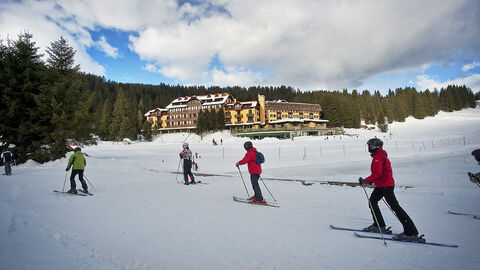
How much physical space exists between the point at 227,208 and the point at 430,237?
4.99 m

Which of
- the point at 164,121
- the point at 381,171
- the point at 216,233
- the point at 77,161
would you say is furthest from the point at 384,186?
the point at 164,121

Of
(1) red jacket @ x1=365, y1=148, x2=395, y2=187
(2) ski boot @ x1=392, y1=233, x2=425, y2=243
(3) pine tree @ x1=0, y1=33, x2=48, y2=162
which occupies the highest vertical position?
(3) pine tree @ x1=0, y1=33, x2=48, y2=162

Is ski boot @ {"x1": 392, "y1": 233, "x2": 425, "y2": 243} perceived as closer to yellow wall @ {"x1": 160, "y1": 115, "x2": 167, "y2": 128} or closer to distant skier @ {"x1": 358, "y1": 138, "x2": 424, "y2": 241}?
distant skier @ {"x1": 358, "y1": 138, "x2": 424, "y2": 241}

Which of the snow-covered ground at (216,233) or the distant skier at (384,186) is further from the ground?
the distant skier at (384,186)

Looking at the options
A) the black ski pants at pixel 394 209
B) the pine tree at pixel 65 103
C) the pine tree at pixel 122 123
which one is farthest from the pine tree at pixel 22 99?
the pine tree at pixel 122 123

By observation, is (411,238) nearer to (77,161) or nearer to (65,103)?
(77,161)

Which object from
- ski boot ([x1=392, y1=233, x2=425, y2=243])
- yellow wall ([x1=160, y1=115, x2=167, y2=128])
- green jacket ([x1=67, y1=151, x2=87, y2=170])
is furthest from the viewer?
yellow wall ([x1=160, y1=115, x2=167, y2=128])

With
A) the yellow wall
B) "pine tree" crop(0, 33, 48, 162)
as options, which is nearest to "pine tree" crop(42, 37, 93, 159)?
"pine tree" crop(0, 33, 48, 162)

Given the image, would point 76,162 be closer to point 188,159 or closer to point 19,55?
point 188,159

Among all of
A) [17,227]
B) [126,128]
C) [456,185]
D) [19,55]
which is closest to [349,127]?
[126,128]

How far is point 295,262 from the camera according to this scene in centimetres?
387

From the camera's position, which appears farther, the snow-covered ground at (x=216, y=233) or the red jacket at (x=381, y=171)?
the red jacket at (x=381, y=171)

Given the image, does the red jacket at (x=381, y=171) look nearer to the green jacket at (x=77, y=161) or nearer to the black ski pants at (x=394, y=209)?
the black ski pants at (x=394, y=209)

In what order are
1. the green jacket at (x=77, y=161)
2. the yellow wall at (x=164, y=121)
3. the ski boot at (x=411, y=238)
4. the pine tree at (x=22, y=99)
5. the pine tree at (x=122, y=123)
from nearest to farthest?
the ski boot at (x=411, y=238)
the green jacket at (x=77, y=161)
the pine tree at (x=22, y=99)
the pine tree at (x=122, y=123)
the yellow wall at (x=164, y=121)
